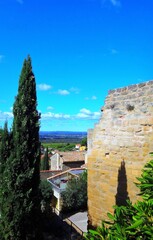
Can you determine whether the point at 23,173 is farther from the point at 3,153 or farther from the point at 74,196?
the point at 74,196

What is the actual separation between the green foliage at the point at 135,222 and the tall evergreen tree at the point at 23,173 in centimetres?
537

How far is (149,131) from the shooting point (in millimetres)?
6129

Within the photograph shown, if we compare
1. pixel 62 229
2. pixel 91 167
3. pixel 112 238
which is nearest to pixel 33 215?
pixel 91 167

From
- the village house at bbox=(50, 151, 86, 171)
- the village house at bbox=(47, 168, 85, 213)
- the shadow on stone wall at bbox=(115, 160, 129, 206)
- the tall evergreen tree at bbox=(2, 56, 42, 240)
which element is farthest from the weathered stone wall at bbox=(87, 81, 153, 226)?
the village house at bbox=(50, 151, 86, 171)

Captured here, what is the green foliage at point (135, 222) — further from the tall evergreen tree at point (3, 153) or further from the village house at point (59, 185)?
the village house at point (59, 185)

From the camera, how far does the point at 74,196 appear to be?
2592 cm

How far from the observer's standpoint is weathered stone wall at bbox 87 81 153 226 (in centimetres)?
629

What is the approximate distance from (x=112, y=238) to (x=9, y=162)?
239 inches

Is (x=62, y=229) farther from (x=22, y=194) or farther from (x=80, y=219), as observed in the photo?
(x=22, y=194)

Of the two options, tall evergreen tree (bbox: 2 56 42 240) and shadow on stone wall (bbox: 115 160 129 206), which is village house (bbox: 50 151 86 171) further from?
shadow on stone wall (bbox: 115 160 129 206)

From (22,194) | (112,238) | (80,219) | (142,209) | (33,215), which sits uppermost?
(142,209)

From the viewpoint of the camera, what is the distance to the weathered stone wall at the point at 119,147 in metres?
6.29

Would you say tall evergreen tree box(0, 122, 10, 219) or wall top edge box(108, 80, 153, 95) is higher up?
wall top edge box(108, 80, 153, 95)

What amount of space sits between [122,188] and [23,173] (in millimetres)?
3540
